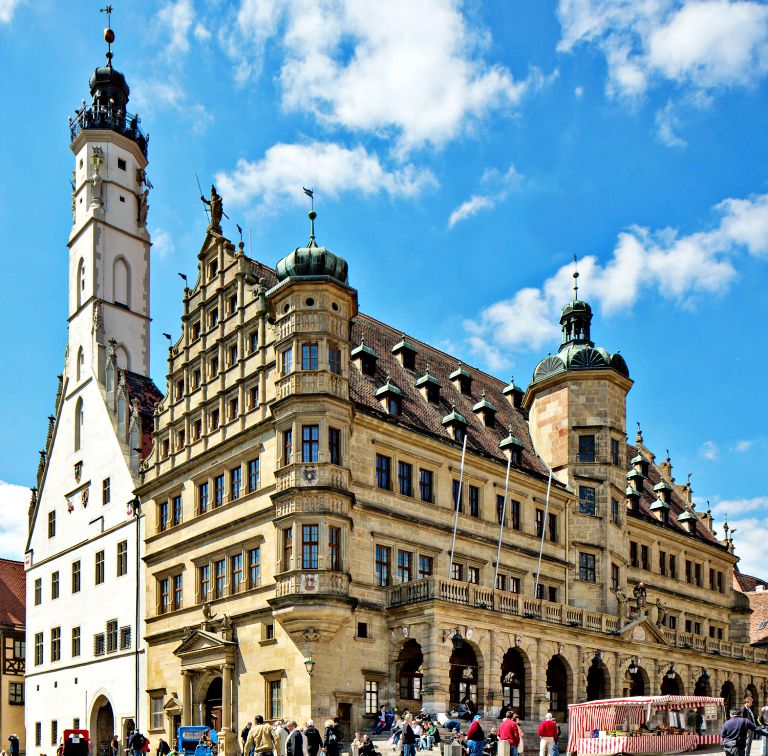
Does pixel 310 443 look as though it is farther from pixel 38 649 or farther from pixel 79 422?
pixel 38 649

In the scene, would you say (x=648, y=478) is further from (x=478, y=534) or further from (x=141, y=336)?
(x=141, y=336)

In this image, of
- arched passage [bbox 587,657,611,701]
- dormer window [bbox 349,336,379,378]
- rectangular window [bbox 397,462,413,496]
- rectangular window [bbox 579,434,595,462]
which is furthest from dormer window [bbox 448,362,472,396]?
arched passage [bbox 587,657,611,701]

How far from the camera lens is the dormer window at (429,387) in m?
48.8

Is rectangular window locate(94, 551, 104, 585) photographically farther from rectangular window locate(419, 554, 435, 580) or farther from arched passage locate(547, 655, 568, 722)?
arched passage locate(547, 655, 568, 722)

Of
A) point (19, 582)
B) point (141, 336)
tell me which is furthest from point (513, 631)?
point (19, 582)

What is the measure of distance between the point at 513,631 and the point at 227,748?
1146cm

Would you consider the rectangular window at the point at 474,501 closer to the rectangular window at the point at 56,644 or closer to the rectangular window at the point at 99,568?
the rectangular window at the point at 99,568

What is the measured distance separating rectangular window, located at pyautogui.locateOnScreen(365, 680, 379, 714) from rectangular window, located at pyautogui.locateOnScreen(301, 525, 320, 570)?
4873mm

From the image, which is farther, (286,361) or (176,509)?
(176,509)

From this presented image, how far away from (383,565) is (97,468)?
20.0 m

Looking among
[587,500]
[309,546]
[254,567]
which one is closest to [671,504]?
[587,500]

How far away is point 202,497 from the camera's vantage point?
154ft

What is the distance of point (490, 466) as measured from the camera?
48.7m

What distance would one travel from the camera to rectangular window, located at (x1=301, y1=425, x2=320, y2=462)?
4084cm
